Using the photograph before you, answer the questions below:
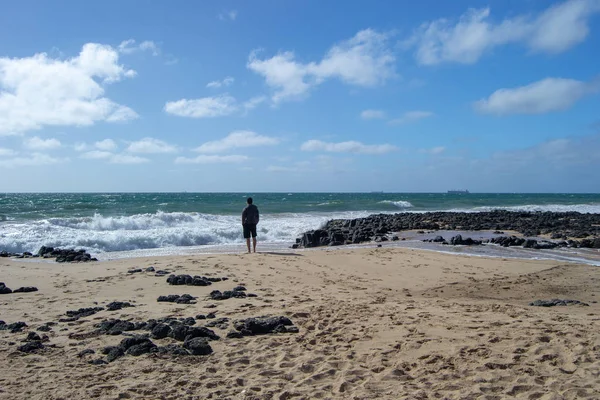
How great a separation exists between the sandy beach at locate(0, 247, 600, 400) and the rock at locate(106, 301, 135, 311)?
0.12m

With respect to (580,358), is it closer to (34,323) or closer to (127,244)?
(34,323)

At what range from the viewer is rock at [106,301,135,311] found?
23.1 ft

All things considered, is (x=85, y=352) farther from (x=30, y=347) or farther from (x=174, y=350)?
(x=174, y=350)

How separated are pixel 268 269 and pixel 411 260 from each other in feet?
13.4

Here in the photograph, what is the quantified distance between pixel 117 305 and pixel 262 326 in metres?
2.74

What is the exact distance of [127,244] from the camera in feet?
59.1

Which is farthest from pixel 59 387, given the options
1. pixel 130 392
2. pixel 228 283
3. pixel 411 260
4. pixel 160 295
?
pixel 411 260

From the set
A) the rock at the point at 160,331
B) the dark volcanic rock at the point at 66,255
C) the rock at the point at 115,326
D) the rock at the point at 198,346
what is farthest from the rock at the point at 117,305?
the dark volcanic rock at the point at 66,255

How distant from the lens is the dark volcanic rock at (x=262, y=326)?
5.86 meters

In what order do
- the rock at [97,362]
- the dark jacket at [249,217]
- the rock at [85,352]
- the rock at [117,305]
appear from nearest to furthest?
the rock at [97,362] → the rock at [85,352] → the rock at [117,305] → the dark jacket at [249,217]

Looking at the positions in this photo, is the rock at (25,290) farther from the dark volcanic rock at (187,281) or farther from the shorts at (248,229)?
the shorts at (248,229)

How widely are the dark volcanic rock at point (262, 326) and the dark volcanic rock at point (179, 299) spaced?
172cm

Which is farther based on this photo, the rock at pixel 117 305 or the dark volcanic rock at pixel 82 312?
the rock at pixel 117 305

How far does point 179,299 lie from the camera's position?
7645 millimetres
